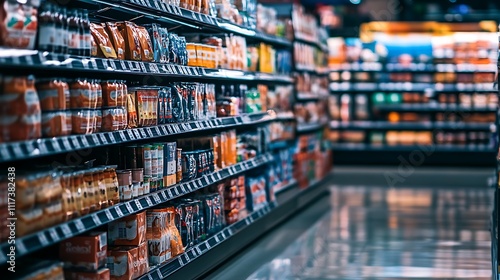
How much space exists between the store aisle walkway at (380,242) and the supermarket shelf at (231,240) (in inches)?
4.1

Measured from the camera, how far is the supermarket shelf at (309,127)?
991 centimetres

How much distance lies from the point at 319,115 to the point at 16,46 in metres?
8.17

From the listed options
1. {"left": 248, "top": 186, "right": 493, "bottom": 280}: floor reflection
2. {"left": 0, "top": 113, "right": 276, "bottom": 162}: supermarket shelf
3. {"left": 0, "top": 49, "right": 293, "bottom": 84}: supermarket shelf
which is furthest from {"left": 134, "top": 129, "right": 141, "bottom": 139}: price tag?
{"left": 248, "top": 186, "right": 493, "bottom": 280}: floor reflection

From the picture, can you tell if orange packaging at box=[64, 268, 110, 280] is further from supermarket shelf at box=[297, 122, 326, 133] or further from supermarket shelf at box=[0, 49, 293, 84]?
supermarket shelf at box=[297, 122, 326, 133]

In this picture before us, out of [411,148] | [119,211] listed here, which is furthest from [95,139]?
[411,148]

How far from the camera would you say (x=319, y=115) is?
11383 millimetres

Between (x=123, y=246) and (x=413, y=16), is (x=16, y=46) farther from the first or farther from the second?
(x=413, y=16)

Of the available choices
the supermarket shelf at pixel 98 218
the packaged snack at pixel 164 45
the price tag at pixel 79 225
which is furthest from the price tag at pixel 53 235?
the packaged snack at pixel 164 45

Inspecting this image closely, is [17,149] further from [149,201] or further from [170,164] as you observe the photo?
[170,164]

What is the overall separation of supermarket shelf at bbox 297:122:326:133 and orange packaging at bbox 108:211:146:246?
5.30 meters

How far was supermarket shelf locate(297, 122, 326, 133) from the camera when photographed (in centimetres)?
991

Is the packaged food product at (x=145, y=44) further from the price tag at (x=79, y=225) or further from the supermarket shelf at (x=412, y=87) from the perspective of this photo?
the supermarket shelf at (x=412, y=87)

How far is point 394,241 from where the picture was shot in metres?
7.75

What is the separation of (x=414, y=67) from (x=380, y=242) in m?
7.50
